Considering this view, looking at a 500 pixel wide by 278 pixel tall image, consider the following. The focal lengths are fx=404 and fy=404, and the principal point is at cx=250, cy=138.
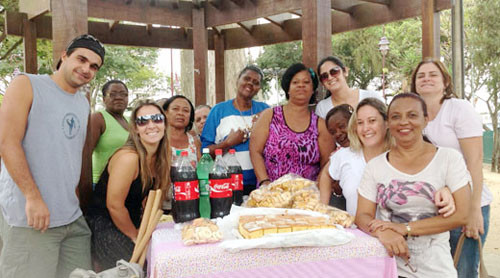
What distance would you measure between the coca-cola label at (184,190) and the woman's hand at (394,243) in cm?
115

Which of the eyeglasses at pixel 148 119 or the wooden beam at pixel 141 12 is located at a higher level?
the wooden beam at pixel 141 12

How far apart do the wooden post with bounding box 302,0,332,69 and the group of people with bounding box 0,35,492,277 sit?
71 cm

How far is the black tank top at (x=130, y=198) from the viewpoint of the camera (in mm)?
2750

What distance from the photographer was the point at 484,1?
14.9 m

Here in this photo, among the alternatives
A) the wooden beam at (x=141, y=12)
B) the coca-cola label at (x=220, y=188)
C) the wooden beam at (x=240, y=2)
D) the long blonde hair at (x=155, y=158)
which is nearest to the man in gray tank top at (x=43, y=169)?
the long blonde hair at (x=155, y=158)

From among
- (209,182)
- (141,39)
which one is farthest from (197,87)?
(209,182)

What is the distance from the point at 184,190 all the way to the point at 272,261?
0.71 m

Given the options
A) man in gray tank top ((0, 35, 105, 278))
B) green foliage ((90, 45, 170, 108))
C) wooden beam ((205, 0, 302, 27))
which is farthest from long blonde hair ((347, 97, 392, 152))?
green foliage ((90, 45, 170, 108))

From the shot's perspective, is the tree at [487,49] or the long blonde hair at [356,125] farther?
the tree at [487,49]

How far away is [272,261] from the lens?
2.17m

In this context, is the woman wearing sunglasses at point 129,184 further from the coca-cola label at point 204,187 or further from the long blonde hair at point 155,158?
the coca-cola label at point 204,187

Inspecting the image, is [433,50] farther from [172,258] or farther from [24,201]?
[24,201]

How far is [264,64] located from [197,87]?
55.6 ft

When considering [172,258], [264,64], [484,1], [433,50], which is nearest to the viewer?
[172,258]
